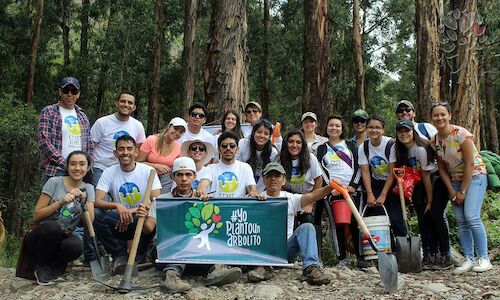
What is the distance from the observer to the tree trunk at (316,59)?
11.5 metres

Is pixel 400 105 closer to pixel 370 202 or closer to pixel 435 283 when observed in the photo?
pixel 370 202

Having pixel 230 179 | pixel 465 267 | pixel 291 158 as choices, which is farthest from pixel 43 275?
pixel 465 267

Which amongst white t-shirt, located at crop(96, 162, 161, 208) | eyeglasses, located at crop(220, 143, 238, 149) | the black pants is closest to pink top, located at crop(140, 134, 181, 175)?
white t-shirt, located at crop(96, 162, 161, 208)

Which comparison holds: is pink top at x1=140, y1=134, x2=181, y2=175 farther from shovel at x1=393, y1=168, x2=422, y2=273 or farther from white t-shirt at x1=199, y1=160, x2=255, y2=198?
shovel at x1=393, y1=168, x2=422, y2=273

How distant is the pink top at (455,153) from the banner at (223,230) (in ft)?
6.09

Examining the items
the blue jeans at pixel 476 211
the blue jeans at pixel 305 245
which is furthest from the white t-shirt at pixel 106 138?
the blue jeans at pixel 476 211

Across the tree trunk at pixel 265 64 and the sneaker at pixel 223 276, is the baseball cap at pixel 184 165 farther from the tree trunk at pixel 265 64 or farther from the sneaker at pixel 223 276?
the tree trunk at pixel 265 64

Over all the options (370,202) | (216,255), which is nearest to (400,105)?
(370,202)

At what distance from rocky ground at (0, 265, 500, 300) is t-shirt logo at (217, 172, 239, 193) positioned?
0.93 m

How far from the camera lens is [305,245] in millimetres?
5094

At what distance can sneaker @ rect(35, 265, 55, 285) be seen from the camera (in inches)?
204

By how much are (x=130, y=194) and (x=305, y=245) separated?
192 cm

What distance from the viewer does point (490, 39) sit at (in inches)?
854

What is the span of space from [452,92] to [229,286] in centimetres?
820
